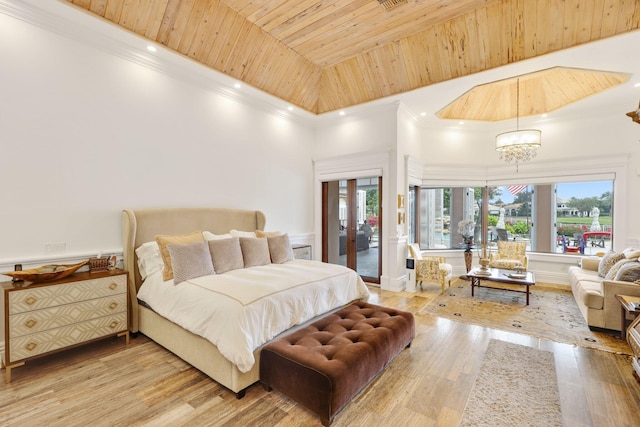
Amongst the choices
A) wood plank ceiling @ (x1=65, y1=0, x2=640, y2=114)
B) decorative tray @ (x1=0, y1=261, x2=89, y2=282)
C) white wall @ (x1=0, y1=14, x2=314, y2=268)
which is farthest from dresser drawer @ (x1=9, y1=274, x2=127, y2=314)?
wood plank ceiling @ (x1=65, y1=0, x2=640, y2=114)

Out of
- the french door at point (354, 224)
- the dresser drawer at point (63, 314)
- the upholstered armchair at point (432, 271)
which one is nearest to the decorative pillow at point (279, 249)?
the dresser drawer at point (63, 314)

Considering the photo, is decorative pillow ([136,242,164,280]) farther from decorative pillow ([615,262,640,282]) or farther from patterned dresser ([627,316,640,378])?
decorative pillow ([615,262,640,282])

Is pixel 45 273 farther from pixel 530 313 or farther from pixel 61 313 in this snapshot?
pixel 530 313

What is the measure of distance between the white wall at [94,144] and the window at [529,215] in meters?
4.45

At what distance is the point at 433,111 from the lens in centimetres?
559

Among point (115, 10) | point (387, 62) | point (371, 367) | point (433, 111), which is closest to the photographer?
point (371, 367)

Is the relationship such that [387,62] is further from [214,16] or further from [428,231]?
[428,231]

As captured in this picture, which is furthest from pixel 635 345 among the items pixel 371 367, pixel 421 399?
pixel 371 367

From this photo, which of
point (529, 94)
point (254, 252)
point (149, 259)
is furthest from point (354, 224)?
point (529, 94)

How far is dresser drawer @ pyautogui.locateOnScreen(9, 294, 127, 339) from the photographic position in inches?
97.0

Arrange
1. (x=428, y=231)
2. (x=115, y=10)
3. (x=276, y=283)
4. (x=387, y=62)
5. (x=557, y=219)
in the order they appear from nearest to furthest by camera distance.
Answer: (x=276, y=283), (x=115, y=10), (x=387, y=62), (x=557, y=219), (x=428, y=231)

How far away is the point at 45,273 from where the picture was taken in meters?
2.63

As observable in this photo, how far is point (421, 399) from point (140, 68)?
15.7ft

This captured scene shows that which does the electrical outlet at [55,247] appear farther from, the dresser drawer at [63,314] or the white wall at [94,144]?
the dresser drawer at [63,314]
